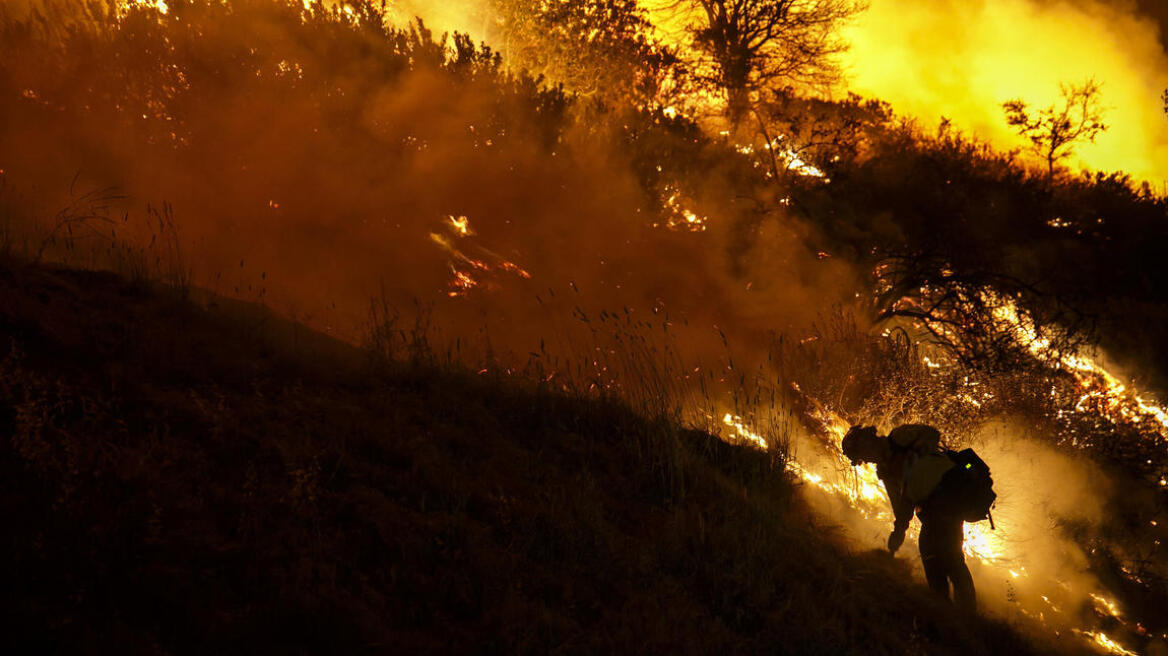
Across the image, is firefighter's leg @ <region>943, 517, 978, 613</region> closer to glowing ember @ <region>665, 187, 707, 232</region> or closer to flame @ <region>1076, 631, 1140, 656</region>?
flame @ <region>1076, 631, 1140, 656</region>

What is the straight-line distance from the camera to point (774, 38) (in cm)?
1719

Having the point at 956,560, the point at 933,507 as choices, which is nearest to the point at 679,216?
the point at 933,507

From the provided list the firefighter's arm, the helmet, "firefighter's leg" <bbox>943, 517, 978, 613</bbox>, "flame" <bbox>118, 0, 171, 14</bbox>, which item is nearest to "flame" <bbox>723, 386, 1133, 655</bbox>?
the helmet

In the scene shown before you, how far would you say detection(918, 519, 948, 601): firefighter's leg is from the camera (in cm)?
634

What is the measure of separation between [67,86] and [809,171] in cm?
1146

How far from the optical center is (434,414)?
534cm

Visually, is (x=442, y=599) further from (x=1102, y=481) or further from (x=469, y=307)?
(x=1102, y=481)

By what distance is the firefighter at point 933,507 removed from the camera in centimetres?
626

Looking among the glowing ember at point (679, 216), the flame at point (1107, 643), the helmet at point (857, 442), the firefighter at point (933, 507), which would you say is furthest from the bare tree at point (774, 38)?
the flame at point (1107, 643)

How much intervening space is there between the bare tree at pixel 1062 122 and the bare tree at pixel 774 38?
9353 mm

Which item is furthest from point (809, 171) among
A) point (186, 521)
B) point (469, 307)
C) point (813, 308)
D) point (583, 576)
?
point (186, 521)

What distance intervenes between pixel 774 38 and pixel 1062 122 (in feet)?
39.6

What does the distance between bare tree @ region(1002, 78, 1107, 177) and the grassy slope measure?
21.8 metres

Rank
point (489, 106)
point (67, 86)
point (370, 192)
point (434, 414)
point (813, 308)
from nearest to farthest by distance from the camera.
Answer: point (434, 414), point (67, 86), point (370, 192), point (489, 106), point (813, 308)
